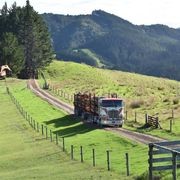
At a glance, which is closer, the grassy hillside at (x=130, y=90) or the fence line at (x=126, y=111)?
Result: the fence line at (x=126, y=111)

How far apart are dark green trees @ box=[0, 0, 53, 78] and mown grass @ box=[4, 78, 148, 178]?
175 ft

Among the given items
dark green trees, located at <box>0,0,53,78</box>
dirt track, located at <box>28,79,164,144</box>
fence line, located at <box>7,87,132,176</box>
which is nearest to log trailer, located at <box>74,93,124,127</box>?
dirt track, located at <box>28,79,164,144</box>

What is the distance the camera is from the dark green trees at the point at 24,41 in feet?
474

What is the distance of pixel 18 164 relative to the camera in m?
38.9

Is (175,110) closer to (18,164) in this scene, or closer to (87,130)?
(87,130)

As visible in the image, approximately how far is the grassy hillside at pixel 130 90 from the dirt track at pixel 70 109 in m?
1.74

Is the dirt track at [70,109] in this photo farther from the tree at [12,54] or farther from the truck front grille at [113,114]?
the tree at [12,54]

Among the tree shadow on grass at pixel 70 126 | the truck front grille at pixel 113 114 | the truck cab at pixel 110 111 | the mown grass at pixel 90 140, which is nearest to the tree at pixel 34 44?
the mown grass at pixel 90 140

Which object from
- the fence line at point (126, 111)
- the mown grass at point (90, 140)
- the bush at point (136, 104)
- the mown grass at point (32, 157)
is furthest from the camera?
the bush at point (136, 104)

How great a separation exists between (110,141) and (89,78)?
105070mm

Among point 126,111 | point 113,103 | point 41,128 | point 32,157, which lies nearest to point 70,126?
point 41,128

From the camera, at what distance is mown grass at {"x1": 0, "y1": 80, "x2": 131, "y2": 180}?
3112 centimetres

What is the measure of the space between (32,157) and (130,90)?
2672 inches

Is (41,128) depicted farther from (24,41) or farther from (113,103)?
(24,41)
